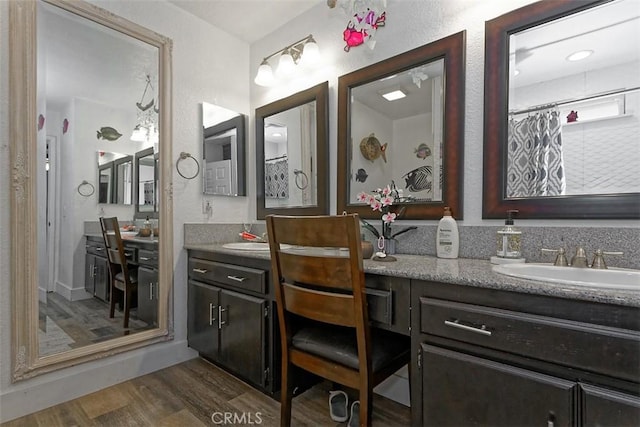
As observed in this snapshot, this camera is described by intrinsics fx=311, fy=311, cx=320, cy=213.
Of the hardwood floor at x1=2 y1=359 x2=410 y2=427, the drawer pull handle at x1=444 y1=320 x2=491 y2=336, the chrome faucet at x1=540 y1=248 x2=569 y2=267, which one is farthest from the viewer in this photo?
the hardwood floor at x1=2 y1=359 x2=410 y2=427

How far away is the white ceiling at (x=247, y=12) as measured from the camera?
83.4 inches

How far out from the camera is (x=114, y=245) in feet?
6.38

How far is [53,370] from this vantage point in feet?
5.43

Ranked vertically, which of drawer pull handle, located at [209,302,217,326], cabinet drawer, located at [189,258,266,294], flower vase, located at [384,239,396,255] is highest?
flower vase, located at [384,239,396,255]

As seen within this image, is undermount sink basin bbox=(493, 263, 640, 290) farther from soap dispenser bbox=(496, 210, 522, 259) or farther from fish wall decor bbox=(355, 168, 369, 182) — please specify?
fish wall decor bbox=(355, 168, 369, 182)

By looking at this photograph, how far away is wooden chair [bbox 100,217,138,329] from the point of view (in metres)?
1.92

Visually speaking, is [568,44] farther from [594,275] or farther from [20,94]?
[20,94]

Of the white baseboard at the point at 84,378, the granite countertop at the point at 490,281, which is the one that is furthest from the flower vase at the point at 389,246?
the white baseboard at the point at 84,378

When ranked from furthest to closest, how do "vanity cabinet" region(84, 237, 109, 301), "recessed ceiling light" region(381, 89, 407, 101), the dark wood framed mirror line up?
the dark wood framed mirror
"vanity cabinet" region(84, 237, 109, 301)
"recessed ceiling light" region(381, 89, 407, 101)

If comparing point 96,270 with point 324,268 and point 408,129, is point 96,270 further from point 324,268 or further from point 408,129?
point 408,129

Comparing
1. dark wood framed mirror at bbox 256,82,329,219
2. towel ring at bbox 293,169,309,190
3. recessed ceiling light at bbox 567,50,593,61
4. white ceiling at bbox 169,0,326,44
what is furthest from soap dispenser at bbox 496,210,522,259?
white ceiling at bbox 169,0,326,44

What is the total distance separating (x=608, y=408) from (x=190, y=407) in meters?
1.71

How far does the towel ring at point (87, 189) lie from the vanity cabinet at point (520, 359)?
1864 millimetres

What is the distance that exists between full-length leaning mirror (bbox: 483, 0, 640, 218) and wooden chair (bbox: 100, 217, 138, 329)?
211 cm
